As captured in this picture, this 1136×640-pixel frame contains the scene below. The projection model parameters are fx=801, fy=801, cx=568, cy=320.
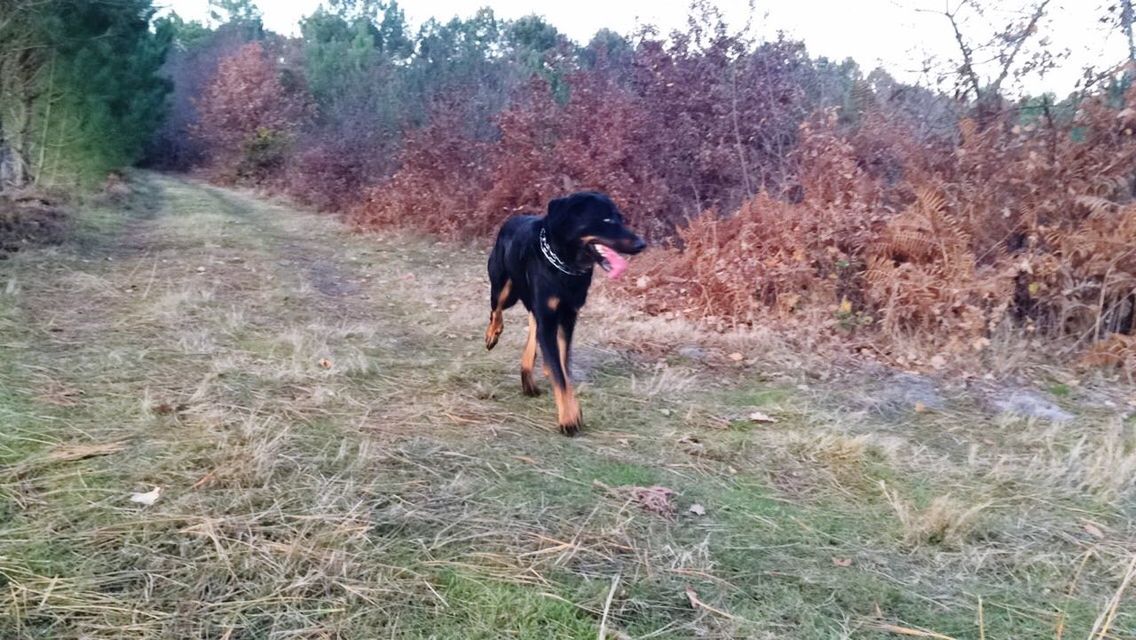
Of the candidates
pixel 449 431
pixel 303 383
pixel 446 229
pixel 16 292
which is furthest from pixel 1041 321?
pixel 446 229

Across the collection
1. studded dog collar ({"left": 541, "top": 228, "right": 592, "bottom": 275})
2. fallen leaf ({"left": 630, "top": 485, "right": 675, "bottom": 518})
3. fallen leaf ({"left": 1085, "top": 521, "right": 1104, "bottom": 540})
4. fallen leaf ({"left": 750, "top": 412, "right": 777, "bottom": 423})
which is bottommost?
fallen leaf ({"left": 630, "top": 485, "right": 675, "bottom": 518})

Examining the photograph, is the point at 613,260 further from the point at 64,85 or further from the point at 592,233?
the point at 64,85

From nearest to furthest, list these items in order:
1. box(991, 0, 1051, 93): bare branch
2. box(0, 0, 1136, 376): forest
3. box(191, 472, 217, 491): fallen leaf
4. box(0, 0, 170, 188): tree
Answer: box(191, 472, 217, 491): fallen leaf
box(0, 0, 1136, 376): forest
box(991, 0, 1051, 93): bare branch
box(0, 0, 170, 188): tree

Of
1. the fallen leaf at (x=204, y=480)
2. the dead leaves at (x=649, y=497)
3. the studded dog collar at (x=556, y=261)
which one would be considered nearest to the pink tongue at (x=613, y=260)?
the studded dog collar at (x=556, y=261)

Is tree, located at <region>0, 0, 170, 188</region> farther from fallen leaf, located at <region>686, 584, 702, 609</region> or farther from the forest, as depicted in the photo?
fallen leaf, located at <region>686, 584, 702, 609</region>

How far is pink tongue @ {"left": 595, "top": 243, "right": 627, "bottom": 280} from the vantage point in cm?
435

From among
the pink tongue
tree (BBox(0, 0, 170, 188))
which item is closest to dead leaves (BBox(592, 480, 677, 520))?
the pink tongue

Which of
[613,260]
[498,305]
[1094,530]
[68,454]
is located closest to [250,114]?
[498,305]

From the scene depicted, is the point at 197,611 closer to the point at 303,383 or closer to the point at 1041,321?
the point at 303,383

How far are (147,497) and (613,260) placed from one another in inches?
98.2

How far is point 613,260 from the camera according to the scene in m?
4.39

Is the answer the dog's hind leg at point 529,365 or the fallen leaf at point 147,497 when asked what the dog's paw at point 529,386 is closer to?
the dog's hind leg at point 529,365

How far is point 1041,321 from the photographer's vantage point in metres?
6.49

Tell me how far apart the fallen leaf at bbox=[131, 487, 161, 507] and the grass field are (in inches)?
1.7
